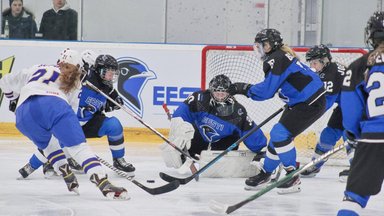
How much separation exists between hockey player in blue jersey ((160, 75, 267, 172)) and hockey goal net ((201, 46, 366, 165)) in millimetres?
903

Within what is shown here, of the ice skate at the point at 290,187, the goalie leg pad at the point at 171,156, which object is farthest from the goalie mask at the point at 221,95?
the ice skate at the point at 290,187

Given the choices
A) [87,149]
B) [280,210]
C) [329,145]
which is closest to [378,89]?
[280,210]

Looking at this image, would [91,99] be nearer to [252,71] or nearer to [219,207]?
[219,207]

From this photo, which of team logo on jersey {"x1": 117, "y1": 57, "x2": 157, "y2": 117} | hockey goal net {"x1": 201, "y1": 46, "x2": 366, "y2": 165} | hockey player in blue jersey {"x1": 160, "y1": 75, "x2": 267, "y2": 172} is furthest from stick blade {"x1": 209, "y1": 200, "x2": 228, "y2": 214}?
team logo on jersey {"x1": 117, "y1": 57, "x2": 157, "y2": 117}

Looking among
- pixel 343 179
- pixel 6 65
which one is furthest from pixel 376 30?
pixel 6 65

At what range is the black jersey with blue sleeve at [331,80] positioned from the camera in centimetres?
589

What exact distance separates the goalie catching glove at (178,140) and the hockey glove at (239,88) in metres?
0.50

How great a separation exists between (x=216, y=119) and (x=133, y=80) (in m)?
2.16

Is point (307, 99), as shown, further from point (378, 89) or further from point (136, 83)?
point (136, 83)

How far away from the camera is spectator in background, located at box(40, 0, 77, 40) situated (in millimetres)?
8406

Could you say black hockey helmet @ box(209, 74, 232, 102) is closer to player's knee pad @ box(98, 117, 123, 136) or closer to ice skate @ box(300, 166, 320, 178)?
player's knee pad @ box(98, 117, 123, 136)

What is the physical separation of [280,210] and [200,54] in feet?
11.1

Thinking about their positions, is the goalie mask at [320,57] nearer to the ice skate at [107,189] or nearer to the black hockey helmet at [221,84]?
the black hockey helmet at [221,84]

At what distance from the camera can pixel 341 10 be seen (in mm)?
8414
